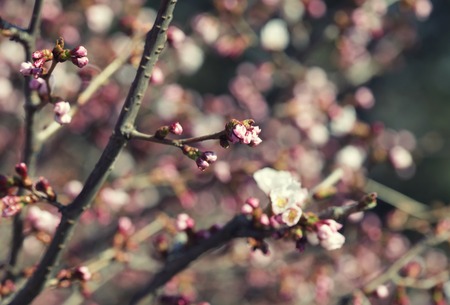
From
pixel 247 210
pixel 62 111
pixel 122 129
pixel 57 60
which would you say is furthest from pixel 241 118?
pixel 57 60

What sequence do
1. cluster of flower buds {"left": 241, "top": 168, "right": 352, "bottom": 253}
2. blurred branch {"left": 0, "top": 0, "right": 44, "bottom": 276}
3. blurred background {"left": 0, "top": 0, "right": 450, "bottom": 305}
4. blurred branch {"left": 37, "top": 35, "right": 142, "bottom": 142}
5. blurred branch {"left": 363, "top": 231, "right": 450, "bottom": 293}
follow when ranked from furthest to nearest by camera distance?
blurred background {"left": 0, "top": 0, "right": 450, "bottom": 305}
blurred branch {"left": 363, "top": 231, "right": 450, "bottom": 293}
blurred branch {"left": 37, "top": 35, "right": 142, "bottom": 142}
blurred branch {"left": 0, "top": 0, "right": 44, "bottom": 276}
cluster of flower buds {"left": 241, "top": 168, "right": 352, "bottom": 253}

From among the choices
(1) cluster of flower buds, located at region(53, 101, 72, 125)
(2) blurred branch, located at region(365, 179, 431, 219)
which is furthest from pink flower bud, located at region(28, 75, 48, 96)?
(2) blurred branch, located at region(365, 179, 431, 219)

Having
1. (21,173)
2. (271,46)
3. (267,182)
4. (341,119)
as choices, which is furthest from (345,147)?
(21,173)

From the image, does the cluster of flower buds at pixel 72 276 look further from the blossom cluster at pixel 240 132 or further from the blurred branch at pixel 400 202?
the blurred branch at pixel 400 202

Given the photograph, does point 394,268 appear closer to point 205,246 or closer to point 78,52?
point 205,246

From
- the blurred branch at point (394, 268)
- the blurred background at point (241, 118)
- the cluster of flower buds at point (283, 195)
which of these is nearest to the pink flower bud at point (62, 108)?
the cluster of flower buds at point (283, 195)

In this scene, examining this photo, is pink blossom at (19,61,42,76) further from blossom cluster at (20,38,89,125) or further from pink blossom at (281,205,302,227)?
pink blossom at (281,205,302,227)

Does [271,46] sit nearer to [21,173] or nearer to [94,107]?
[94,107]
